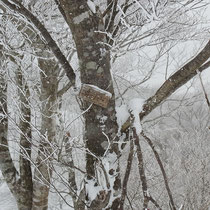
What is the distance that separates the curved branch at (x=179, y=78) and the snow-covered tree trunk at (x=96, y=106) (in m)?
0.13

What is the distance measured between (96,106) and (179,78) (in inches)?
17.6

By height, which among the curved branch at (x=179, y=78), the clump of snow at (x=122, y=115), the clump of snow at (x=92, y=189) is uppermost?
the curved branch at (x=179, y=78)

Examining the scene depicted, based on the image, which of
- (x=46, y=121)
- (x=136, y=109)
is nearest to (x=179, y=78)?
(x=136, y=109)

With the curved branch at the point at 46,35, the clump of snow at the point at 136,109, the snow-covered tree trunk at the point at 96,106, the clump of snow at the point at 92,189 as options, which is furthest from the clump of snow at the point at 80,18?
the clump of snow at the point at 92,189

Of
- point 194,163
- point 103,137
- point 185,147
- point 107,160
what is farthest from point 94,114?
point 185,147

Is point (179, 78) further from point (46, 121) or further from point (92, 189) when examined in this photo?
point (46, 121)

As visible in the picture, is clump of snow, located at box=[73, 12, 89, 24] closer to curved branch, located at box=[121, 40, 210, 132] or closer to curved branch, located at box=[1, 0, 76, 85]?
curved branch, located at box=[1, 0, 76, 85]

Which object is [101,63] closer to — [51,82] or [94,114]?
[94,114]

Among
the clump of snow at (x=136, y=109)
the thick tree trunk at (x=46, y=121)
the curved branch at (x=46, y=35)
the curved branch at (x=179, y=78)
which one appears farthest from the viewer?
the thick tree trunk at (x=46, y=121)

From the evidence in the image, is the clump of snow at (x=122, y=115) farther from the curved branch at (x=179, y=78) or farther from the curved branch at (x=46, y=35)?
the curved branch at (x=46, y=35)

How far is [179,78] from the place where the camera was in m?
1.25

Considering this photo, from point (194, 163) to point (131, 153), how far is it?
8634 millimetres

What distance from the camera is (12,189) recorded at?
3016mm

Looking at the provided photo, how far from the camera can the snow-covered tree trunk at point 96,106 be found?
131 centimetres
